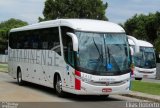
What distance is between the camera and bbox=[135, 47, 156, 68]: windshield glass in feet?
137

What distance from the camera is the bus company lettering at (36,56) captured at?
2169cm

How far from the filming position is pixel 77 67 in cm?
1881

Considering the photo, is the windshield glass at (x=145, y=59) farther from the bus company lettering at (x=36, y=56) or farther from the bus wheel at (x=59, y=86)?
the bus wheel at (x=59, y=86)

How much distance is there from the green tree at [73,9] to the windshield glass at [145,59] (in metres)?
35.7

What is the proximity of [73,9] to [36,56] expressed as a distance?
54274 millimetres

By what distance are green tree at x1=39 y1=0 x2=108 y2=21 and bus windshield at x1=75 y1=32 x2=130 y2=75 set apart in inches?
2270

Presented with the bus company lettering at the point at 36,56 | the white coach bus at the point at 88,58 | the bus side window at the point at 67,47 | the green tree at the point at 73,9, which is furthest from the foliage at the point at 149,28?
the bus side window at the point at 67,47

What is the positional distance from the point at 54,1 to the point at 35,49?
5524cm

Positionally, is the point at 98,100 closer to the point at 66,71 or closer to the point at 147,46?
the point at 66,71

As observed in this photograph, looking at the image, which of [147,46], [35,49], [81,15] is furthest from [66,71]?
[81,15]

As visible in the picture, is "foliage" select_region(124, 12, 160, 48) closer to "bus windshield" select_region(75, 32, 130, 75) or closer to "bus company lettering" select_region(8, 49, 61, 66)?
Result: "bus company lettering" select_region(8, 49, 61, 66)

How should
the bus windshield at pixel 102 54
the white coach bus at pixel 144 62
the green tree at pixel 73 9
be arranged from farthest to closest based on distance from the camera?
the green tree at pixel 73 9 → the white coach bus at pixel 144 62 → the bus windshield at pixel 102 54

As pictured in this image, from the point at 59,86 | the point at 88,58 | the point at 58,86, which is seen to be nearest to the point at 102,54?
the point at 88,58

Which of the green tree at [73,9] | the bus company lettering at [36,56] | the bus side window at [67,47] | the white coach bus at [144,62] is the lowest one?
the white coach bus at [144,62]
